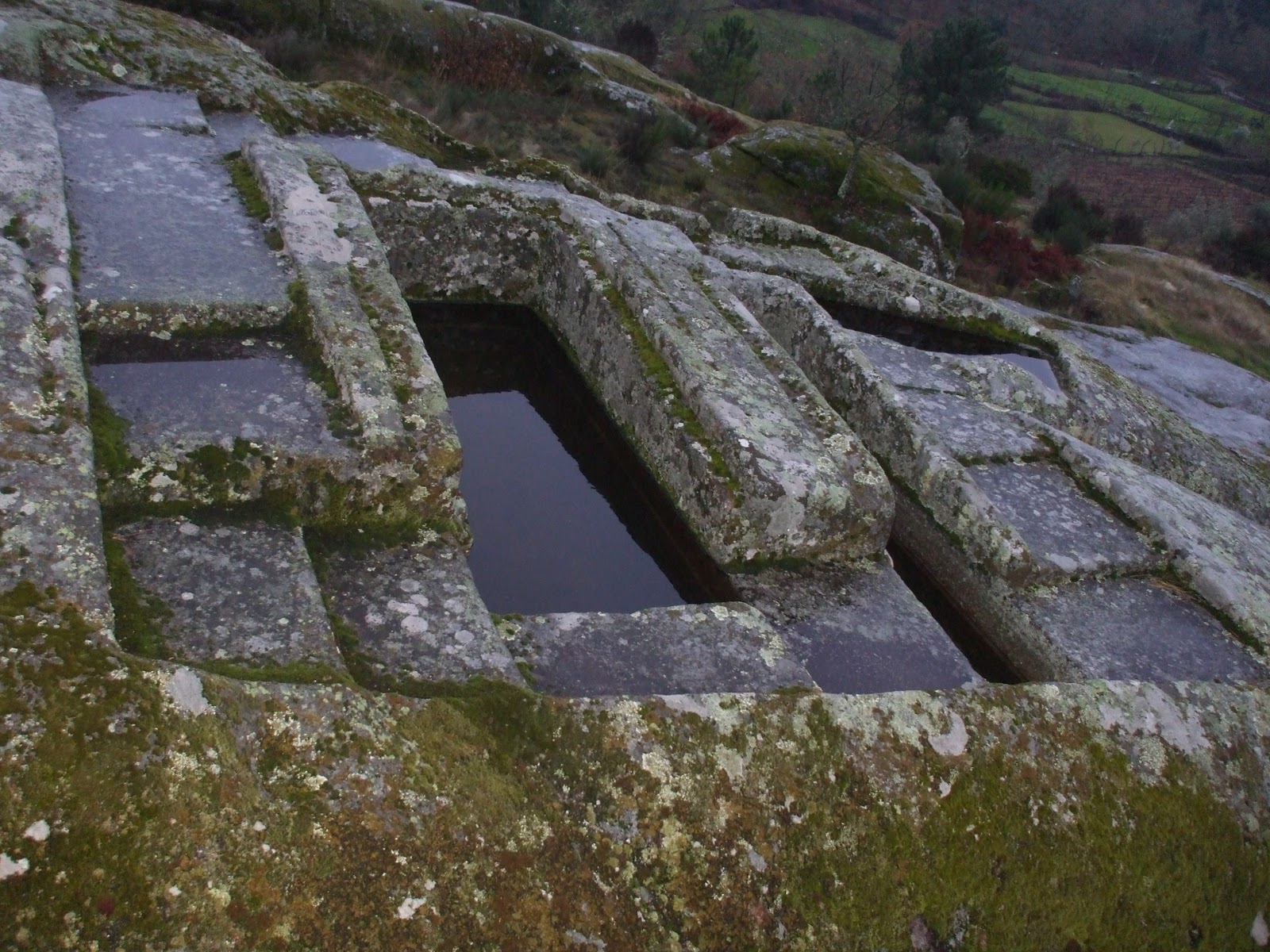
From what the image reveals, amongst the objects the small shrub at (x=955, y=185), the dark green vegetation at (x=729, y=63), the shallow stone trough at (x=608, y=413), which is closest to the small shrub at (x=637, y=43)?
the dark green vegetation at (x=729, y=63)

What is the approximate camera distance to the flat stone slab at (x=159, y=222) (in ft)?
12.3

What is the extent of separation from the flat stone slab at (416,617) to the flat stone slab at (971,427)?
10.7ft

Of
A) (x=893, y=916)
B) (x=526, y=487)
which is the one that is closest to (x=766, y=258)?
(x=526, y=487)

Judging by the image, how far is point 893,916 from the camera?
2494 mm

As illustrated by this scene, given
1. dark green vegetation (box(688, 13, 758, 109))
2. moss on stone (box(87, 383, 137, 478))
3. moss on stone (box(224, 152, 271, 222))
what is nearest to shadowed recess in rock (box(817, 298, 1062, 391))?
moss on stone (box(224, 152, 271, 222))

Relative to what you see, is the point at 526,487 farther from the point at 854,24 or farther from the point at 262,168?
the point at 854,24

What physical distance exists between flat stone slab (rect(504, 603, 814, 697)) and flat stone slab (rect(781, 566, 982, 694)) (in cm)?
24

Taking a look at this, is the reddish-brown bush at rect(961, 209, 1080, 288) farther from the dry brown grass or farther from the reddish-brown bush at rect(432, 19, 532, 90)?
the reddish-brown bush at rect(432, 19, 532, 90)

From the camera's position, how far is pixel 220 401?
11.1 ft

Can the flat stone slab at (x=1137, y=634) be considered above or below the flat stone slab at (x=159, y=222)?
below

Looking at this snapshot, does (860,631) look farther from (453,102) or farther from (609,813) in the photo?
(453,102)

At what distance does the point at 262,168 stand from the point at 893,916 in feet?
15.5

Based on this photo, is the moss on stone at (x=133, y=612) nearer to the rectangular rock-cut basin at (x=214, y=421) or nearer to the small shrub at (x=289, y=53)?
the rectangular rock-cut basin at (x=214, y=421)

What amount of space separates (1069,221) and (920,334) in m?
17.4
